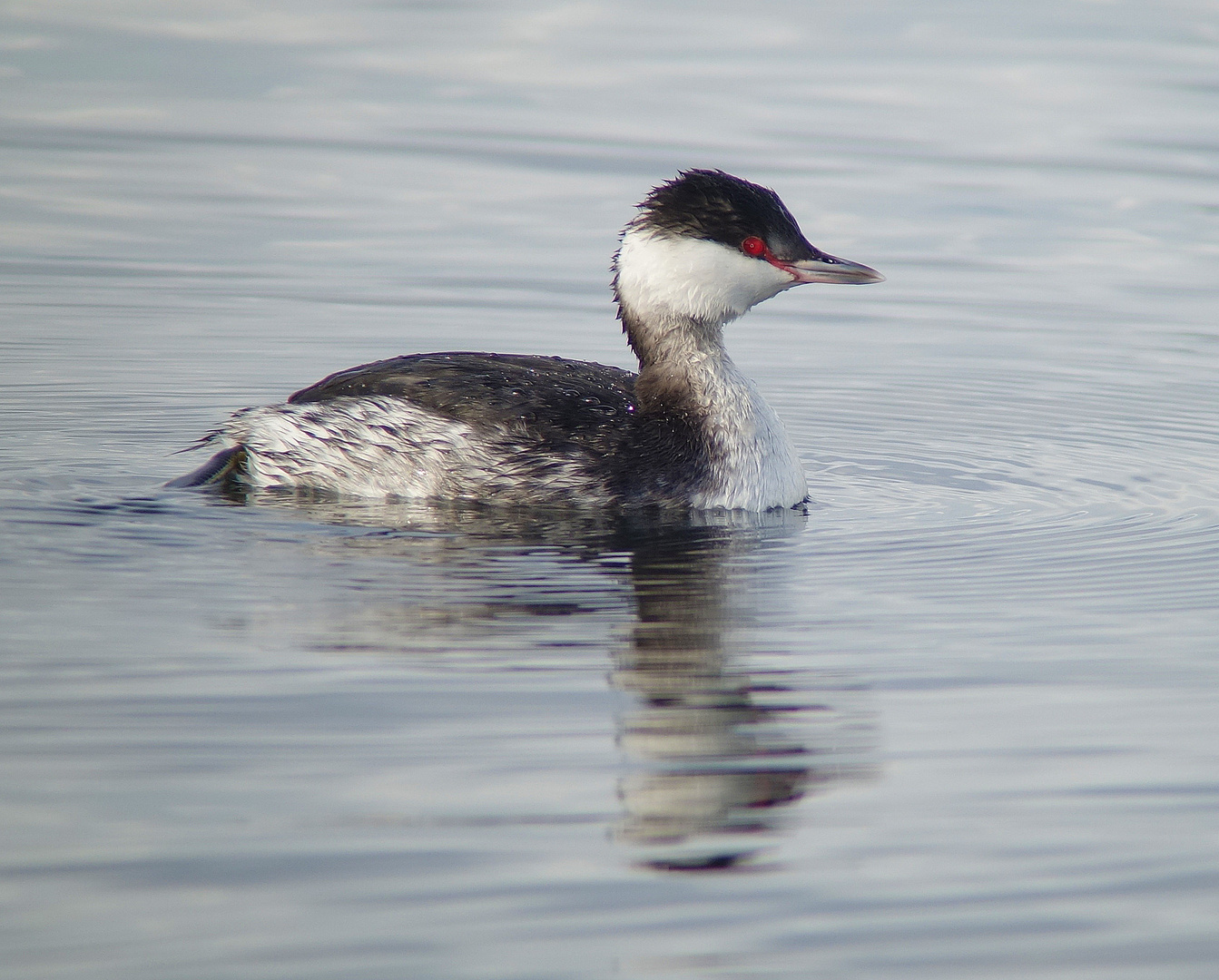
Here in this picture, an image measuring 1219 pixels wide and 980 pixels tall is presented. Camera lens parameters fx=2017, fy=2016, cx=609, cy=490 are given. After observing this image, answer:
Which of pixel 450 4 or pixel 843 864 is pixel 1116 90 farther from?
pixel 843 864

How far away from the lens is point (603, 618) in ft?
22.0

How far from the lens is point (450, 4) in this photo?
82.3ft

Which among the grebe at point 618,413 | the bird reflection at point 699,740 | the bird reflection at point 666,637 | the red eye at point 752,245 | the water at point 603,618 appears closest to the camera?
the water at point 603,618

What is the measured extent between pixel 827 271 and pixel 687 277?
63 centimetres

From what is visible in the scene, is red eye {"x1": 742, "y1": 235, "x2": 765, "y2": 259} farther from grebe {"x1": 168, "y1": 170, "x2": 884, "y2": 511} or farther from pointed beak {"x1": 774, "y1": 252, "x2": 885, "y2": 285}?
pointed beak {"x1": 774, "y1": 252, "x2": 885, "y2": 285}

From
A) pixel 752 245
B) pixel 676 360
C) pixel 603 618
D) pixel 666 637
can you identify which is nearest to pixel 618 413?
pixel 676 360

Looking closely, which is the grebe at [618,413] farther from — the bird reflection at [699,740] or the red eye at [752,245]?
the bird reflection at [699,740]

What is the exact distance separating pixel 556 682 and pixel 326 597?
1.19m

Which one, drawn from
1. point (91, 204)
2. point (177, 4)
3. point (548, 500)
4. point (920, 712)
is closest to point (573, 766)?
point (920, 712)

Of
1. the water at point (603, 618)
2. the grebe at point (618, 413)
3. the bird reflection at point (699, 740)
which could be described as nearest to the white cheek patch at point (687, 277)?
the grebe at point (618, 413)

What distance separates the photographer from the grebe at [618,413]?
27.6 ft

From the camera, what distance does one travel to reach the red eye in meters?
8.77

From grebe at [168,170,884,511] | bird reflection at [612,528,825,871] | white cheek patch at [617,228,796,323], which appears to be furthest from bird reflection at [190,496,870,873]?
white cheek patch at [617,228,796,323]

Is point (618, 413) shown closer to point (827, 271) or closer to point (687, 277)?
point (687, 277)
